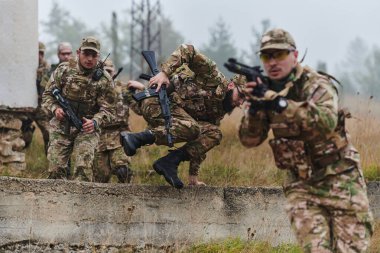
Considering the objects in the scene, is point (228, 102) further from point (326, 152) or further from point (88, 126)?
point (326, 152)

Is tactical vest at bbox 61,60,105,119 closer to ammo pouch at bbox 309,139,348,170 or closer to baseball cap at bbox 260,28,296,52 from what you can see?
baseball cap at bbox 260,28,296,52

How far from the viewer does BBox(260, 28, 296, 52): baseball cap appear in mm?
4824

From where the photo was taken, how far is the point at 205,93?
22.8 feet

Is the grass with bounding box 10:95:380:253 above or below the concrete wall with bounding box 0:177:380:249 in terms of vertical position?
above

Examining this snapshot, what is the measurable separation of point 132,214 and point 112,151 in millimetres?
2151

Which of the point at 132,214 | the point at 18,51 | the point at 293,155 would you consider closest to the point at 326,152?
the point at 293,155

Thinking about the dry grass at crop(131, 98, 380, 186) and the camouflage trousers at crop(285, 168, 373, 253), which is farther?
the dry grass at crop(131, 98, 380, 186)

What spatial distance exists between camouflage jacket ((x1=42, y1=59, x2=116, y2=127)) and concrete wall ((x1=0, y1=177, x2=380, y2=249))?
1118 mm

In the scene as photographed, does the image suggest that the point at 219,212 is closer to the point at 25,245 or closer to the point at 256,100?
the point at 25,245

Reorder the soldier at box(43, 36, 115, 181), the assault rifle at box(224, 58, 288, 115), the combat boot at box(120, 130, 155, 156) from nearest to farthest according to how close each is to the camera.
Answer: the assault rifle at box(224, 58, 288, 115), the combat boot at box(120, 130, 155, 156), the soldier at box(43, 36, 115, 181)

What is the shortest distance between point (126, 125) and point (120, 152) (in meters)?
0.52

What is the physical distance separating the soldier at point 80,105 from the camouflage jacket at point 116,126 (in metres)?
1.07

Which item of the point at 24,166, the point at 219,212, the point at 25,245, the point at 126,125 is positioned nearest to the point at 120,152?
the point at 126,125

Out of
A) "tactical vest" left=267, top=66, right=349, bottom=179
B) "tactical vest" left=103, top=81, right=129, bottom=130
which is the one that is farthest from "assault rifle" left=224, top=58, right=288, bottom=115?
"tactical vest" left=103, top=81, right=129, bottom=130
